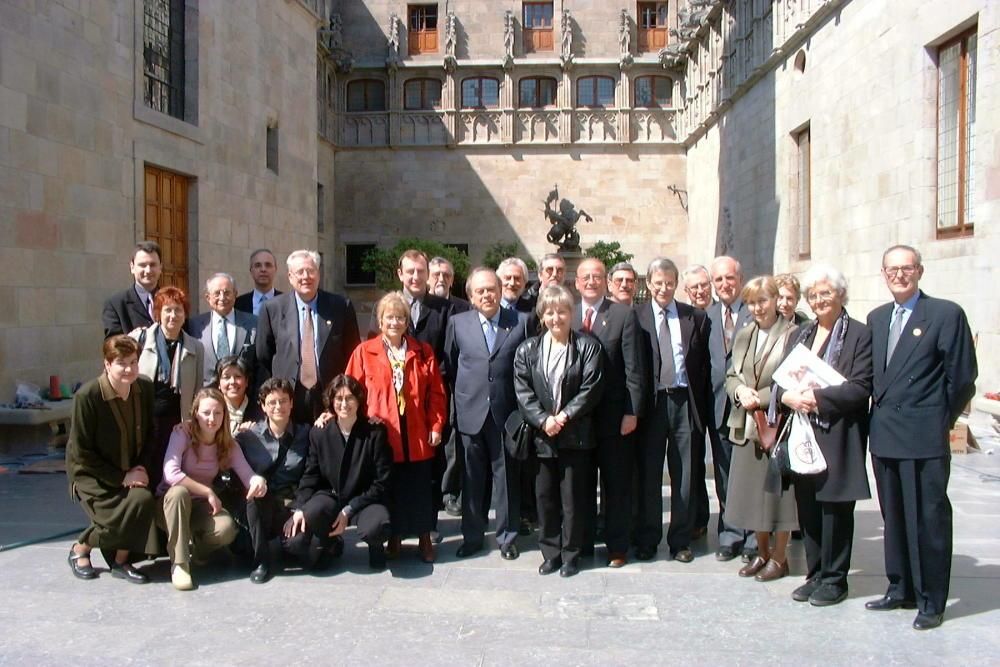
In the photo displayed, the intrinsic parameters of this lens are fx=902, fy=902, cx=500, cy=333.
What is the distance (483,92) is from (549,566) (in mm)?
25609

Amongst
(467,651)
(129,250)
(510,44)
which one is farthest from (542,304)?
(510,44)

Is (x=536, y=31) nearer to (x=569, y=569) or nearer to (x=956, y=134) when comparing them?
(x=956, y=134)

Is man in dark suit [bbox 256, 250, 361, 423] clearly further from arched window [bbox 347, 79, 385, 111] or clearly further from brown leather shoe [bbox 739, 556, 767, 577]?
arched window [bbox 347, 79, 385, 111]

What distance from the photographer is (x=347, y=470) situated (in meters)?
5.27

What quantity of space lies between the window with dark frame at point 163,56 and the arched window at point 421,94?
1704 centimetres

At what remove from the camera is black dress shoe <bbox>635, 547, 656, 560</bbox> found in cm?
547

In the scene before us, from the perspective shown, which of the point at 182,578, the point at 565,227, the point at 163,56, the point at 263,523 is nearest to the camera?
the point at 182,578

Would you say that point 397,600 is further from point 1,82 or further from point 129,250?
point 129,250

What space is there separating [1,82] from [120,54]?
2276mm

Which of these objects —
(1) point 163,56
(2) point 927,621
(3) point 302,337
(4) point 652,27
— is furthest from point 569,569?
(4) point 652,27

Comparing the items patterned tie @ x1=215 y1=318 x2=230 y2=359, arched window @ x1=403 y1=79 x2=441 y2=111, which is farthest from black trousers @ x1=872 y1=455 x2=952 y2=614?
arched window @ x1=403 y1=79 x2=441 y2=111

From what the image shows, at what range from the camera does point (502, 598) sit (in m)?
4.73

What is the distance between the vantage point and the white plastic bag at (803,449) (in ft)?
14.9

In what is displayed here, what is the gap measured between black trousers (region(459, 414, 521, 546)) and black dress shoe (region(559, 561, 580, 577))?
1.57ft
